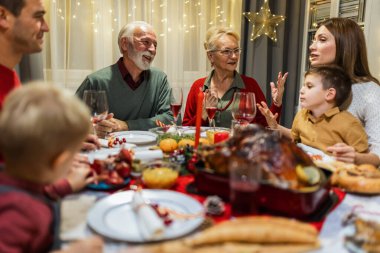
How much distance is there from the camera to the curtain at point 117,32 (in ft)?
9.86

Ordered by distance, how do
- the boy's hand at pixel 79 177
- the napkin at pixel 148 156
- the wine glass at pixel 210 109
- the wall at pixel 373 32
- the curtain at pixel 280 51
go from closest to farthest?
the boy's hand at pixel 79 177 → the napkin at pixel 148 156 → the wine glass at pixel 210 109 → the wall at pixel 373 32 → the curtain at pixel 280 51

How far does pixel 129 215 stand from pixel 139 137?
93 cm

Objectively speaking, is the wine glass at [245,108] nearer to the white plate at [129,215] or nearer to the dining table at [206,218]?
the dining table at [206,218]

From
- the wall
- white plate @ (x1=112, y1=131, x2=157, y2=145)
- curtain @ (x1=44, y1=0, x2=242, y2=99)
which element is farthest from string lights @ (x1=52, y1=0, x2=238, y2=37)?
white plate @ (x1=112, y1=131, x2=157, y2=145)

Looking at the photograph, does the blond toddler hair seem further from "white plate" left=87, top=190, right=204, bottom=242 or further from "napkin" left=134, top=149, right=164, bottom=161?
"napkin" left=134, top=149, right=164, bottom=161

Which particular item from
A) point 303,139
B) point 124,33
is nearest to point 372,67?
point 303,139

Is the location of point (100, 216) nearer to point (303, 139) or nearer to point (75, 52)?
point (303, 139)

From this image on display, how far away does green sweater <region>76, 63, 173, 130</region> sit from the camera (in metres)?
2.54

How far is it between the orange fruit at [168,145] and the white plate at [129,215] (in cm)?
48

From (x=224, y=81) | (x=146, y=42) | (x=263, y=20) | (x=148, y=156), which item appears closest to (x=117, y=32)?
(x=146, y=42)

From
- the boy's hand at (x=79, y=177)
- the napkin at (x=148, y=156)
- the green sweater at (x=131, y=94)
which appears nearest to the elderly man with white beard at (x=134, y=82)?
the green sweater at (x=131, y=94)

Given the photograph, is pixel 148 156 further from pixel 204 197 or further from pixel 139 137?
pixel 139 137

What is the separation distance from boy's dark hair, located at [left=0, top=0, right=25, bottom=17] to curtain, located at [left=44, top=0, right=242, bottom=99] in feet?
5.45

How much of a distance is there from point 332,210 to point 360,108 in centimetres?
122
